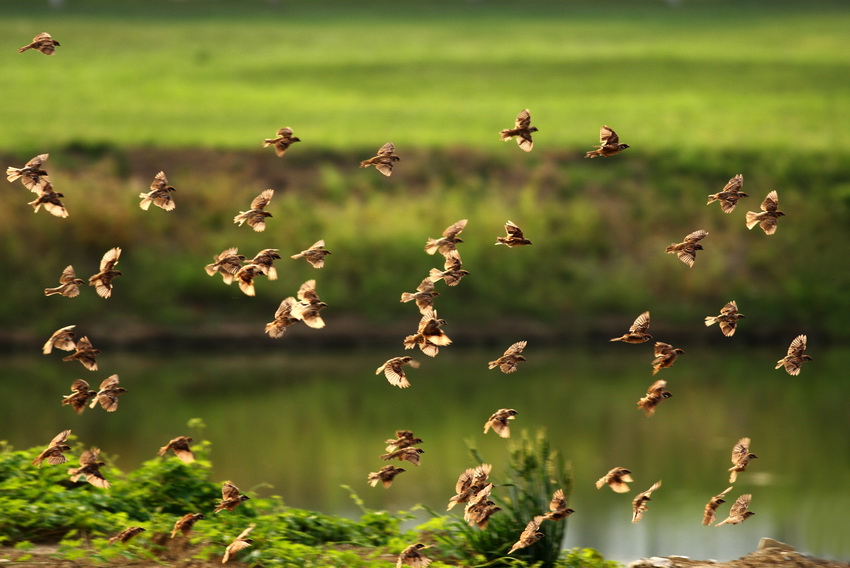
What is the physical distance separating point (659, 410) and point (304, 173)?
11690mm

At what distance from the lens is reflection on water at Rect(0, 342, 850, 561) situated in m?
11.2

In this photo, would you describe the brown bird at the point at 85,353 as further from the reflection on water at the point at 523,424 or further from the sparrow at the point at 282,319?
the reflection on water at the point at 523,424

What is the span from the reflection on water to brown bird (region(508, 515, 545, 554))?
6.47 ft

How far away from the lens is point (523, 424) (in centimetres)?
1491

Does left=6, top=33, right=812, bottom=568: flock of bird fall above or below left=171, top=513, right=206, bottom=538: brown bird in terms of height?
above

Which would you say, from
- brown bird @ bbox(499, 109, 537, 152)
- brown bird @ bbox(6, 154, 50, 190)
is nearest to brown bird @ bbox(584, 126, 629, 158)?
brown bird @ bbox(499, 109, 537, 152)

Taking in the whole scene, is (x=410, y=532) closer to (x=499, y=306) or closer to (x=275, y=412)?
(x=275, y=412)

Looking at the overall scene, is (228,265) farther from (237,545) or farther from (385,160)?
(237,545)

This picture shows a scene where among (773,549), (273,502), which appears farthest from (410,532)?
Answer: (773,549)

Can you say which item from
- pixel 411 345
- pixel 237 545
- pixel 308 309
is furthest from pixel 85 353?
pixel 411 345

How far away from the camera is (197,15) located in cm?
4612

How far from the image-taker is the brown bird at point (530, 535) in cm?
715

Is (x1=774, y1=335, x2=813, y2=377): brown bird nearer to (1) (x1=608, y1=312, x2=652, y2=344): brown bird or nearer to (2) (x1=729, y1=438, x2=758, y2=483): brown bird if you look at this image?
(2) (x1=729, y1=438, x2=758, y2=483): brown bird

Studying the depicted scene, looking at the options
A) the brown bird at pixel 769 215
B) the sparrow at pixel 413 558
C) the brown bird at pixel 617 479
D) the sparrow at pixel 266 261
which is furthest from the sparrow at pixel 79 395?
the brown bird at pixel 769 215
